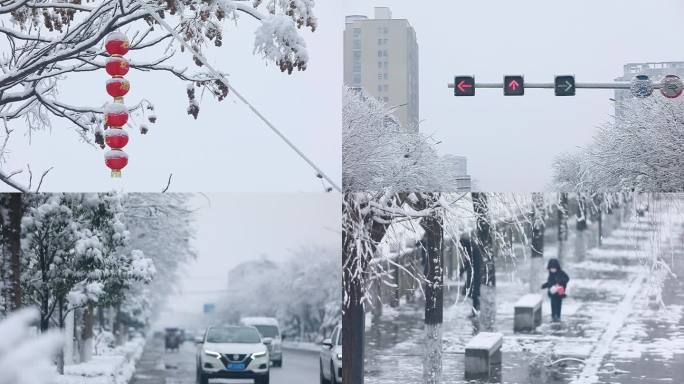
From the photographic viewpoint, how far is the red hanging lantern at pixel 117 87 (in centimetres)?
811

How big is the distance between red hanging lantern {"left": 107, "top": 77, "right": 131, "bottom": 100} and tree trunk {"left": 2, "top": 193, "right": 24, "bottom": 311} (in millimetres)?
1289

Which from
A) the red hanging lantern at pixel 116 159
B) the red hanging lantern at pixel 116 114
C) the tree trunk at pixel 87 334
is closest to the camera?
the red hanging lantern at pixel 116 114

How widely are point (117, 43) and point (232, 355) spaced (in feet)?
9.07

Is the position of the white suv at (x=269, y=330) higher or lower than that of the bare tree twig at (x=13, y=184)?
lower

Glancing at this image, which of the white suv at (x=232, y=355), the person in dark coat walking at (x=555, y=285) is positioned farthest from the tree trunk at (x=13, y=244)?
the person in dark coat walking at (x=555, y=285)

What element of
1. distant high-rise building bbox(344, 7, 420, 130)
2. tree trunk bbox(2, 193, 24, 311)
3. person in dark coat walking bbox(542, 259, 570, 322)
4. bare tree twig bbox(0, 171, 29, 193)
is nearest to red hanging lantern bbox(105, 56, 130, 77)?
bare tree twig bbox(0, 171, 29, 193)

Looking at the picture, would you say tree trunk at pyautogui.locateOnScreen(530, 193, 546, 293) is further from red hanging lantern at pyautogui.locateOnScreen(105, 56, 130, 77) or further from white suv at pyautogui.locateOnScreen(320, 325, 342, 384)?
red hanging lantern at pyautogui.locateOnScreen(105, 56, 130, 77)

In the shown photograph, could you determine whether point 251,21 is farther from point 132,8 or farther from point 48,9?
point 48,9

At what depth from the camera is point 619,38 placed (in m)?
8.37

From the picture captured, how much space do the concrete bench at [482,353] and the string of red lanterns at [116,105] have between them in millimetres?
3208

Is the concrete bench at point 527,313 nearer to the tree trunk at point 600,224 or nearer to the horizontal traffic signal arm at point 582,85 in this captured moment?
the tree trunk at point 600,224

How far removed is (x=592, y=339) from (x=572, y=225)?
0.94 metres

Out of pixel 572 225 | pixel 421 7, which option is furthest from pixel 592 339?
pixel 421 7

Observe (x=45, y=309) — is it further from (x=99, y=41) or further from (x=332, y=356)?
(x=332, y=356)
